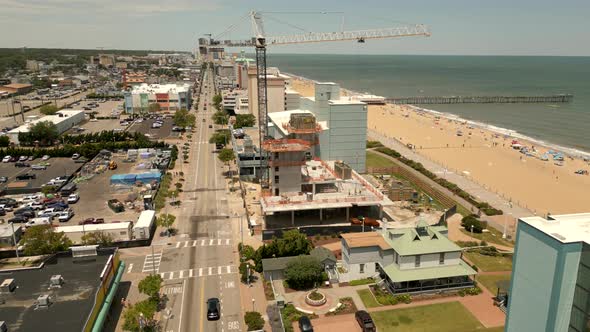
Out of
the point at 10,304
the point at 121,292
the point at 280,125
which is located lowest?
the point at 121,292

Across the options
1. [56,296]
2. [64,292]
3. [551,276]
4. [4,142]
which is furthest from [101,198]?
[551,276]

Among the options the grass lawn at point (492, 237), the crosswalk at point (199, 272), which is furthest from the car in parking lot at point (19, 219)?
the grass lawn at point (492, 237)

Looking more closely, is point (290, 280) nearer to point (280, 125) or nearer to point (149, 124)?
point (280, 125)

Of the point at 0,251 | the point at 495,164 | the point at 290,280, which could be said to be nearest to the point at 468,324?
the point at 290,280

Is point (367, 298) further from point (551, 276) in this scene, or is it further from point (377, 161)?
point (377, 161)

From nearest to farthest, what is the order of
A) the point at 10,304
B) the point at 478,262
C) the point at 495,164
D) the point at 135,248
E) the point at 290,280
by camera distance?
1. the point at 10,304
2. the point at 290,280
3. the point at 478,262
4. the point at 135,248
5. the point at 495,164

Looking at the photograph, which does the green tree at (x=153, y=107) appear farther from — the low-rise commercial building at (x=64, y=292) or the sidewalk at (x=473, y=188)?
the low-rise commercial building at (x=64, y=292)
